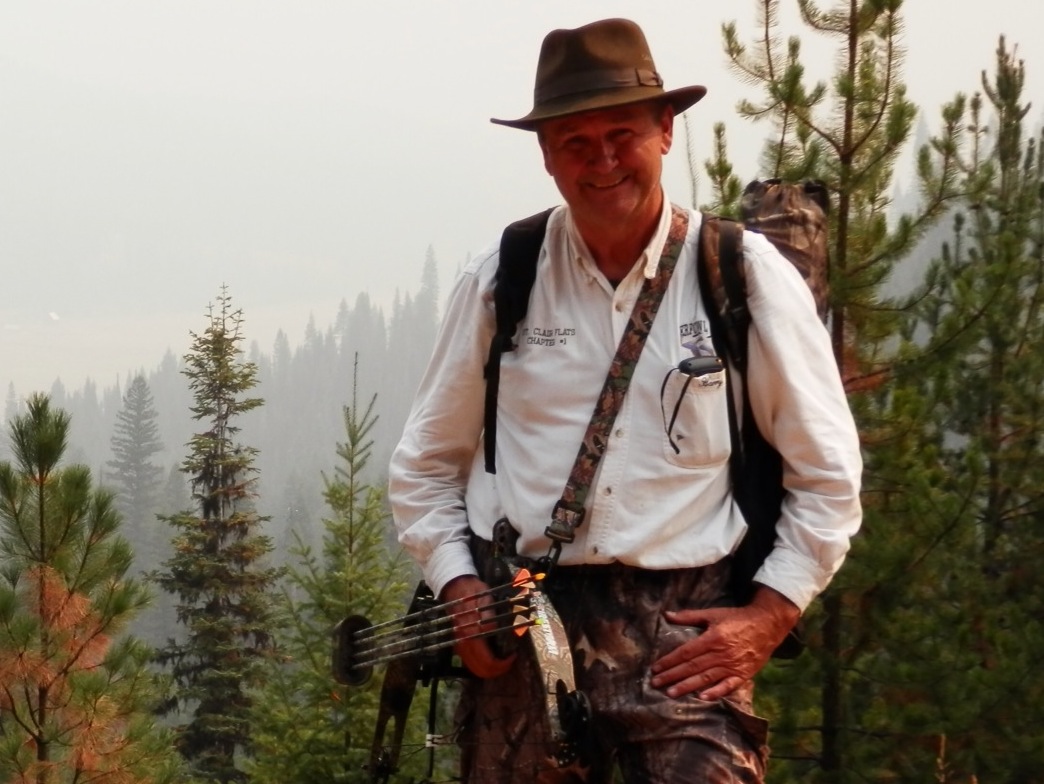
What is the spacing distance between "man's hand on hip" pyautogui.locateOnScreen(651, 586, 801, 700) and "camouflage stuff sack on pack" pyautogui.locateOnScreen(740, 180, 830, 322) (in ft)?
1.94

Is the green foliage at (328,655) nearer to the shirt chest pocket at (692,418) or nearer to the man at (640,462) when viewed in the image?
the man at (640,462)

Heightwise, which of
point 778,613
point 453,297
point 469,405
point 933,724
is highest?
point 453,297

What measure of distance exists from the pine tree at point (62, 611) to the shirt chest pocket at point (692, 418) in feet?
14.6

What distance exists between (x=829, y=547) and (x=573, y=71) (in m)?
0.95

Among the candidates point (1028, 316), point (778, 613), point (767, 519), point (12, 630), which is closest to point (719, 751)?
point (778, 613)

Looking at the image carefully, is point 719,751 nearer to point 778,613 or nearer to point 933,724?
point 778,613

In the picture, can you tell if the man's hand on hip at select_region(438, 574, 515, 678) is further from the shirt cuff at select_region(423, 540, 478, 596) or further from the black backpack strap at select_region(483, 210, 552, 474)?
the black backpack strap at select_region(483, 210, 552, 474)

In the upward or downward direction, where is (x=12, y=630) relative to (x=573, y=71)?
downward

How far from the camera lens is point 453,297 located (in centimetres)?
273

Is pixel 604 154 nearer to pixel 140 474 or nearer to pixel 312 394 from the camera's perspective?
pixel 140 474

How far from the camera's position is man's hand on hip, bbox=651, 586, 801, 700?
7.83 ft

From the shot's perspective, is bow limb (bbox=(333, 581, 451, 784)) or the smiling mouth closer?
the smiling mouth

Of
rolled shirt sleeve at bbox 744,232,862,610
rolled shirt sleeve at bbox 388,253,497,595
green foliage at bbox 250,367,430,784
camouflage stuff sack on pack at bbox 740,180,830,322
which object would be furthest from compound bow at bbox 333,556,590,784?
green foliage at bbox 250,367,430,784

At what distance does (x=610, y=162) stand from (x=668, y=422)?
468 mm
